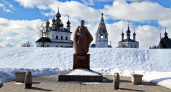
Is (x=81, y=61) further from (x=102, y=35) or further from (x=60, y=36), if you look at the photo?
(x=60, y=36)

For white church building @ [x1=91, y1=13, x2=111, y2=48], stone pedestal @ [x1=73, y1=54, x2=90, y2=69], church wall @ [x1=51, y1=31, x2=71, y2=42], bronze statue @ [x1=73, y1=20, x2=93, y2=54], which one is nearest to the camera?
stone pedestal @ [x1=73, y1=54, x2=90, y2=69]

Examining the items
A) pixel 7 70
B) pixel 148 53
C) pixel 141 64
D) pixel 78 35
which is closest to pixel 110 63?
pixel 141 64

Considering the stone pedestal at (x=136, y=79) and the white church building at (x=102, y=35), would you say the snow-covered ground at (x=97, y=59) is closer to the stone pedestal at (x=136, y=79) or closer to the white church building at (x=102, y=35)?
the stone pedestal at (x=136, y=79)

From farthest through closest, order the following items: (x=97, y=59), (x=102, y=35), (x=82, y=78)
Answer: (x=102, y=35), (x=97, y=59), (x=82, y=78)

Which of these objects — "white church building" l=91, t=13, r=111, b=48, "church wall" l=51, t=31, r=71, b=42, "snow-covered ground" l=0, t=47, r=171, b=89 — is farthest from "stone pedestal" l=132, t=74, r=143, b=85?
"church wall" l=51, t=31, r=71, b=42

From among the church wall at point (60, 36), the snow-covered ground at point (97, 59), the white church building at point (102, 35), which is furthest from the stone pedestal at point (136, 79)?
the church wall at point (60, 36)

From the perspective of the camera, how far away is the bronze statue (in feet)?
38.9

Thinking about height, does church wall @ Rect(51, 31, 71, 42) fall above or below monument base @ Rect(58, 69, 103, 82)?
above

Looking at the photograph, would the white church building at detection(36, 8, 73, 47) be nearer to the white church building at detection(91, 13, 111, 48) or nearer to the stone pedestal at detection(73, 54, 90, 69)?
the white church building at detection(91, 13, 111, 48)

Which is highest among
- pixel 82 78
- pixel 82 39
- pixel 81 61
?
pixel 82 39

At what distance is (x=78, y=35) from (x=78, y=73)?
277 cm

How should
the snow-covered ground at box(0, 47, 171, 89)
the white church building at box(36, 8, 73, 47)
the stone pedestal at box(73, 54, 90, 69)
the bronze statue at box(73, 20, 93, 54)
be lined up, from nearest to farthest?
the stone pedestal at box(73, 54, 90, 69) < the bronze statue at box(73, 20, 93, 54) < the snow-covered ground at box(0, 47, 171, 89) < the white church building at box(36, 8, 73, 47)

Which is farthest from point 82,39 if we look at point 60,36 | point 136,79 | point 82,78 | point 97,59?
point 60,36

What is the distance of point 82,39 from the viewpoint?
1196cm
